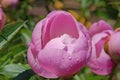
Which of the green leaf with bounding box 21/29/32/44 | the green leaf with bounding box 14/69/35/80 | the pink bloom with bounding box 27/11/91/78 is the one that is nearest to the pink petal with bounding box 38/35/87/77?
the pink bloom with bounding box 27/11/91/78

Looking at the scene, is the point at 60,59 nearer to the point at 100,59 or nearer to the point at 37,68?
the point at 37,68

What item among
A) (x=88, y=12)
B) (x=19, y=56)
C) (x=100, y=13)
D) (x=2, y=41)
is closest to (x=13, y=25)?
(x=2, y=41)

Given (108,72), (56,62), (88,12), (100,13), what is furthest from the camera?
(88,12)

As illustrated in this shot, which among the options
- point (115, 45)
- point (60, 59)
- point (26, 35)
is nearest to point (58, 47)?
point (60, 59)

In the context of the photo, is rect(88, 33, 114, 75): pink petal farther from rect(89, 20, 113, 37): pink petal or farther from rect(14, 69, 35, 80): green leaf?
Result: rect(14, 69, 35, 80): green leaf

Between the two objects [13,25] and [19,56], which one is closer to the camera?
[13,25]

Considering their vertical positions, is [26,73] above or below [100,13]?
above

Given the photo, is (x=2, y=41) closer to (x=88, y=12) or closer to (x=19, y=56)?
(x=19, y=56)

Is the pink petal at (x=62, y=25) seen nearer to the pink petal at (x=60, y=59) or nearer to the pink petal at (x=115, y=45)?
the pink petal at (x=60, y=59)
